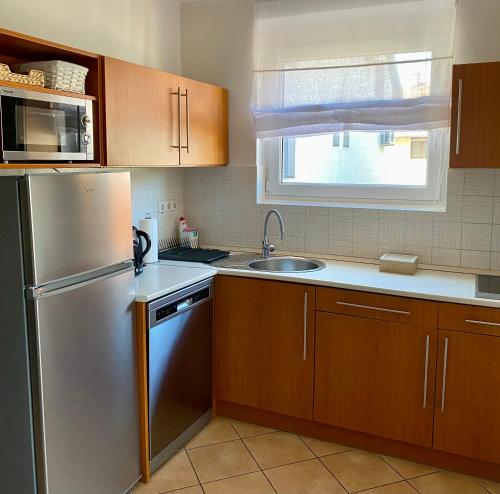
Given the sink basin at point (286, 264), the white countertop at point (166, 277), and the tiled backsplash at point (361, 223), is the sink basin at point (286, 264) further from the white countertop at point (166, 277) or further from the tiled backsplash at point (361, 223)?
the white countertop at point (166, 277)

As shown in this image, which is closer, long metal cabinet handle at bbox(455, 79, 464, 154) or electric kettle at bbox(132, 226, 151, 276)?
long metal cabinet handle at bbox(455, 79, 464, 154)

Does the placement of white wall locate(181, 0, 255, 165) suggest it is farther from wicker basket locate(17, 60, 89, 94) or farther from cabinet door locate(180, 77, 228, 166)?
wicker basket locate(17, 60, 89, 94)

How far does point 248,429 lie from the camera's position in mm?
3018

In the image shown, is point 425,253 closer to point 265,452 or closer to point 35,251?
point 265,452

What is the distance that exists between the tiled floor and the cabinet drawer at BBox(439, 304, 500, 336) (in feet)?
2.40

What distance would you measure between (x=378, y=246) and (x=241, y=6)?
166 centimetres

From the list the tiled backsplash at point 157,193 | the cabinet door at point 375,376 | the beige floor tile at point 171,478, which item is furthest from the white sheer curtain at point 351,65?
the beige floor tile at point 171,478

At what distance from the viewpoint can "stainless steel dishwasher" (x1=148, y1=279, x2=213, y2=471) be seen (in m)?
2.50

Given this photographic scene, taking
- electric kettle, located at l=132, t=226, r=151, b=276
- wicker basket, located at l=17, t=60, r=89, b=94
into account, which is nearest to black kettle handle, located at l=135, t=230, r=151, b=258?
electric kettle, located at l=132, t=226, r=151, b=276

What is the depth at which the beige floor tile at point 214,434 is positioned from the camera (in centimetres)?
288

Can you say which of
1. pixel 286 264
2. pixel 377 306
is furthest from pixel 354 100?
pixel 377 306

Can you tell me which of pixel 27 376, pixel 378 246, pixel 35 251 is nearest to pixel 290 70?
pixel 378 246

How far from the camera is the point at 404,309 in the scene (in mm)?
2549

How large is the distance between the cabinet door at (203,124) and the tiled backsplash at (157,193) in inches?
13.2
